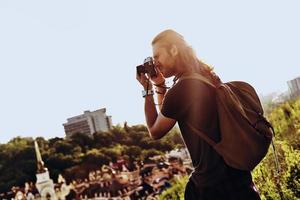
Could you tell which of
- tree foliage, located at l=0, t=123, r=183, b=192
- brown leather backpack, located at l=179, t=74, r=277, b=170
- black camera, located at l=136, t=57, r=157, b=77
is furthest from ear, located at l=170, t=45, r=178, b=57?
tree foliage, located at l=0, t=123, r=183, b=192

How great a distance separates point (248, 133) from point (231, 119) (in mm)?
70

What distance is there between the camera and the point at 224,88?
1737mm

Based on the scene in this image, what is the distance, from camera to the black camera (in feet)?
6.63

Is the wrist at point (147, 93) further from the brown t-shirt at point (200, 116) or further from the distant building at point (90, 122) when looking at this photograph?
the distant building at point (90, 122)

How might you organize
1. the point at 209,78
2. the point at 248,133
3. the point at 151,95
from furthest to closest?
the point at 151,95
the point at 209,78
the point at 248,133

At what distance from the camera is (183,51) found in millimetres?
1814

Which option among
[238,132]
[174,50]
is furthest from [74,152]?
[238,132]

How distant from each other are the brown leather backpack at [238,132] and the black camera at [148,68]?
0.94 feet

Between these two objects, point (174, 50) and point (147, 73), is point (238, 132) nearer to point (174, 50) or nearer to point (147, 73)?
point (174, 50)

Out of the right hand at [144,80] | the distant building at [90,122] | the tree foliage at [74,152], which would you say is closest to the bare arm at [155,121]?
the right hand at [144,80]

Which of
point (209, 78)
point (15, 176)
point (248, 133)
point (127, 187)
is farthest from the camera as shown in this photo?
point (15, 176)

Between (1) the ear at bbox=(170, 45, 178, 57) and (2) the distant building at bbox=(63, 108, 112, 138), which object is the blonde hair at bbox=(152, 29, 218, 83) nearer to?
(1) the ear at bbox=(170, 45, 178, 57)

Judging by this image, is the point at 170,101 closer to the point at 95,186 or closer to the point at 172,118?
the point at 172,118

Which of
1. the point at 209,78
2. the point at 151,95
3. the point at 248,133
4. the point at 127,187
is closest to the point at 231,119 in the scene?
the point at 248,133
